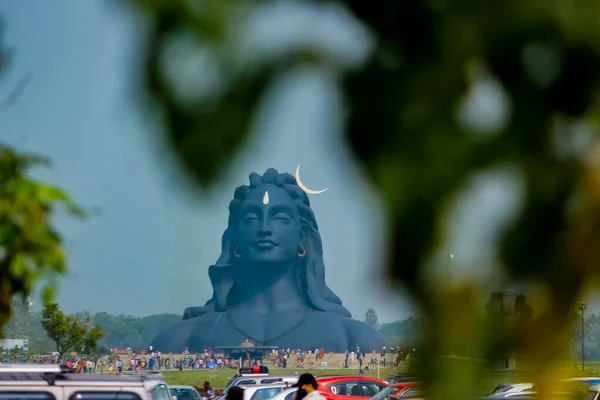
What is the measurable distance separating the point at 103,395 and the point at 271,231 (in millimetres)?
85122

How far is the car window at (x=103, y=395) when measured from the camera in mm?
8539

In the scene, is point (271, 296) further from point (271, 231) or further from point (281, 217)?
point (281, 217)

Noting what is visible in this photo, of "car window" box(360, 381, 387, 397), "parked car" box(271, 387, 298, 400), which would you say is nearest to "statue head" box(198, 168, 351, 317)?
"car window" box(360, 381, 387, 397)

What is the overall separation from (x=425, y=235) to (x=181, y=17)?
1.42ft

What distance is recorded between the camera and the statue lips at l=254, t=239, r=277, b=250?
94.4 metres

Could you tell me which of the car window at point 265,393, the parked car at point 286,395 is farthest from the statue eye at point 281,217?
the parked car at point 286,395

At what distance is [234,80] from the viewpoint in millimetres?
1424

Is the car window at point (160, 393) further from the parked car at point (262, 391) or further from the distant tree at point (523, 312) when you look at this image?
the parked car at point (262, 391)

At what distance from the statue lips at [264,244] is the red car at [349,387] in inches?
2748

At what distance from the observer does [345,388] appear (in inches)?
941

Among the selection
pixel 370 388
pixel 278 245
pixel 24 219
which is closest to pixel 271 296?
pixel 278 245

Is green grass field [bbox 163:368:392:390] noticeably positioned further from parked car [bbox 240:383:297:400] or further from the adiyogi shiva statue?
parked car [bbox 240:383:297:400]

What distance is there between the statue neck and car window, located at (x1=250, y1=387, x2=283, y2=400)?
74.5 meters

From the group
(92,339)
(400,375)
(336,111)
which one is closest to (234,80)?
(336,111)
